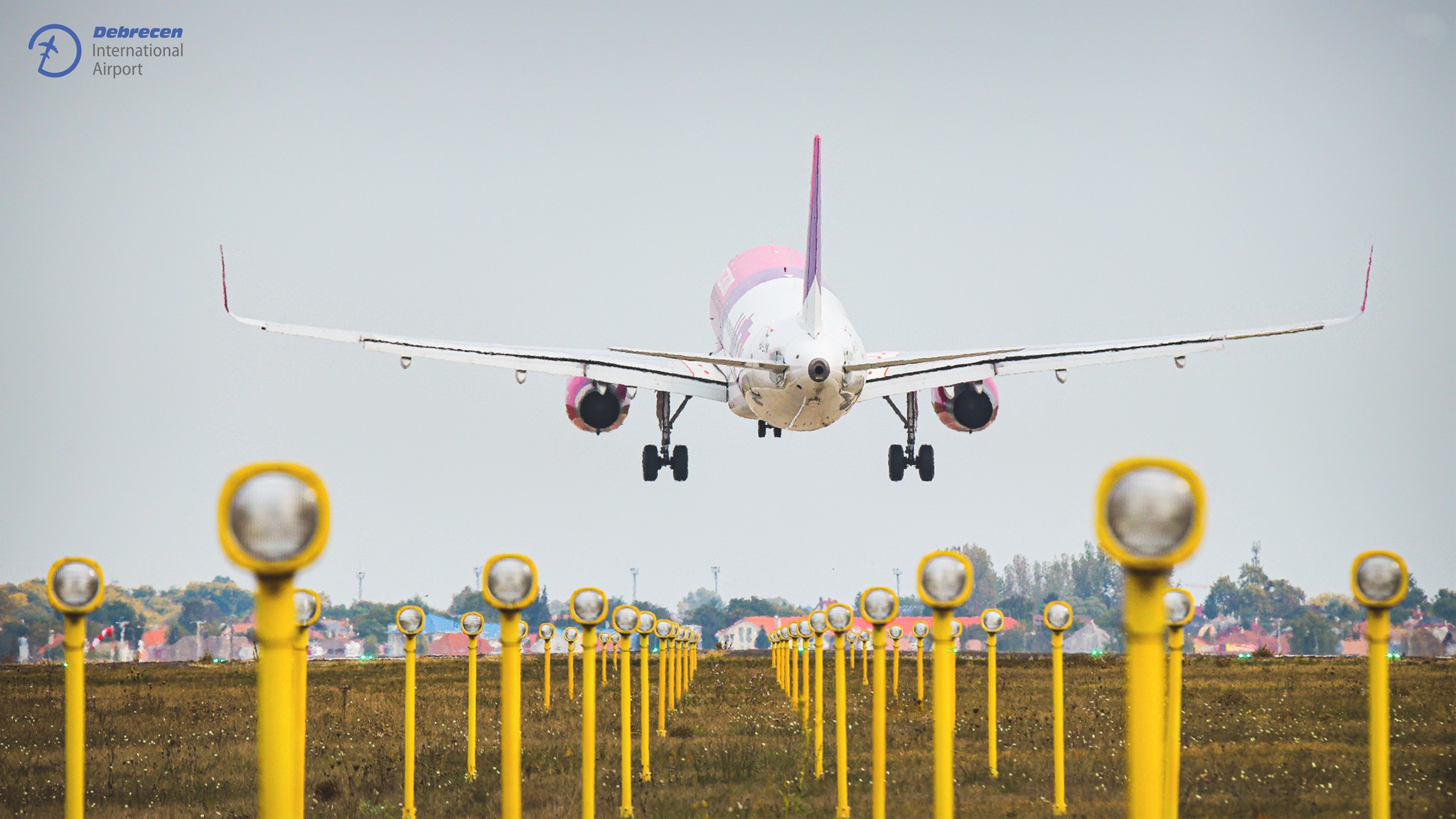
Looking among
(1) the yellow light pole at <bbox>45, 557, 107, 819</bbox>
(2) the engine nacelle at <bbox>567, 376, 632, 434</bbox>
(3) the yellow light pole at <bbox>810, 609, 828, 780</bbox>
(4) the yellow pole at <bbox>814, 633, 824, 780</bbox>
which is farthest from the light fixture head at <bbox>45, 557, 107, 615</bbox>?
(2) the engine nacelle at <bbox>567, 376, 632, 434</bbox>

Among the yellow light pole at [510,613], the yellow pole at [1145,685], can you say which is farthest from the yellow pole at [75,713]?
the yellow pole at [1145,685]

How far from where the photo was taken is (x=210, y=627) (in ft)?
283

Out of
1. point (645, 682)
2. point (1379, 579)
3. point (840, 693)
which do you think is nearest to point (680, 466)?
point (645, 682)

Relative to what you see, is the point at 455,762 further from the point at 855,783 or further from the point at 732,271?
the point at 732,271

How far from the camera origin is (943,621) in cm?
936

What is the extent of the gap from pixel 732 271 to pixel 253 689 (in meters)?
19.4

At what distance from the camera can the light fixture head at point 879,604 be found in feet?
45.1

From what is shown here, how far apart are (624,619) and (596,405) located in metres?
25.5

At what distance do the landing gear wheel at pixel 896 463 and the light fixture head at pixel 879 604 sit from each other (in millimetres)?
32210

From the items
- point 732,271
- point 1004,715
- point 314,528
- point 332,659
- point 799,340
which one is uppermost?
point 732,271

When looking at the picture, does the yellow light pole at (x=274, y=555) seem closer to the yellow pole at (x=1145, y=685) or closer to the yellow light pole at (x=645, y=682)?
the yellow pole at (x=1145, y=685)

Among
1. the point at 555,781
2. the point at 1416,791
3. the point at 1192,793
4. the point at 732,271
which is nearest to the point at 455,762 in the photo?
the point at 555,781

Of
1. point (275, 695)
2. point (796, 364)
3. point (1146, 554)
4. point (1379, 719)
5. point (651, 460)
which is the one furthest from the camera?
point (651, 460)

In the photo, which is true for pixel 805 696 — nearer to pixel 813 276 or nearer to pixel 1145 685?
pixel 813 276
